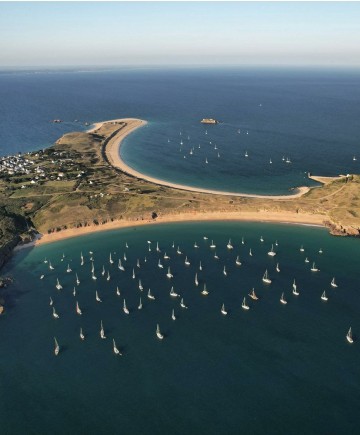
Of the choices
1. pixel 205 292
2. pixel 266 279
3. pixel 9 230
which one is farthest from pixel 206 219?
pixel 9 230

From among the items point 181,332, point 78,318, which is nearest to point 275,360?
point 181,332

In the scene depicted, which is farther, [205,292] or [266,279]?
[266,279]

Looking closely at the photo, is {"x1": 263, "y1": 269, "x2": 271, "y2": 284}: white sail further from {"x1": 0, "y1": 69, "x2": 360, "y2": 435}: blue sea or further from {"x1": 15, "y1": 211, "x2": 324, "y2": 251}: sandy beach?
{"x1": 15, "y1": 211, "x2": 324, "y2": 251}: sandy beach

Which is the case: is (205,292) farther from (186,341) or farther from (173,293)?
(186,341)

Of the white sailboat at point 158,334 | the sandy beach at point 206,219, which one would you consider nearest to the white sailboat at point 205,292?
the white sailboat at point 158,334

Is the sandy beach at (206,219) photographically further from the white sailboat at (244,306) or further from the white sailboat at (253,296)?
the white sailboat at (244,306)

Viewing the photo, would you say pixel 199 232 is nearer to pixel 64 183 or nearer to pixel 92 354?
pixel 92 354

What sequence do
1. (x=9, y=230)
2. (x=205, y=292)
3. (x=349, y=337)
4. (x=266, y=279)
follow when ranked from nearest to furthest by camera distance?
(x=349, y=337), (x=205, y=292), (x=266, y=279), (x=9, y=230)

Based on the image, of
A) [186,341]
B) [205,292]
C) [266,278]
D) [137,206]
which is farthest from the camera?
[137,206]
